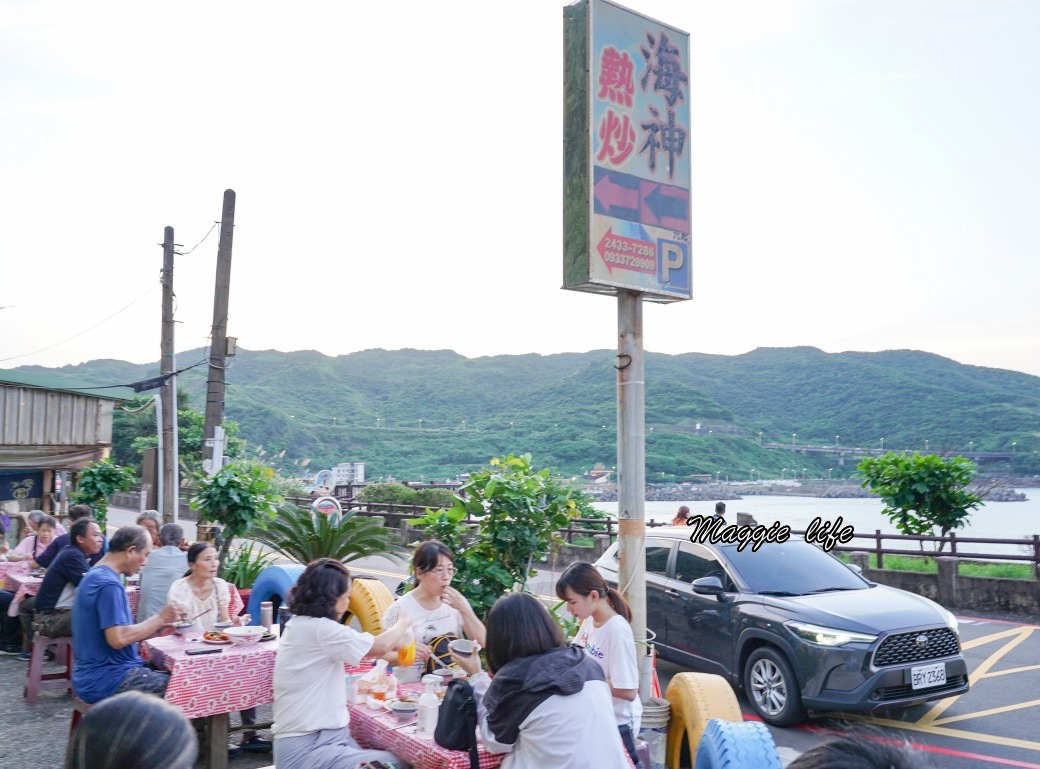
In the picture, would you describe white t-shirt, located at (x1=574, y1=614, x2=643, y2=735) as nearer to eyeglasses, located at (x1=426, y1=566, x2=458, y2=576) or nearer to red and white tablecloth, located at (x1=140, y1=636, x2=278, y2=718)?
eyeglasses, located at (x1=426, y1=566, x2=458, y2=576)

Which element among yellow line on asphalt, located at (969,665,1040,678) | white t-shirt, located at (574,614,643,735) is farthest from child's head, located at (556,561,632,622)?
yellow line on asphalt, located at (969,665,1040,678)

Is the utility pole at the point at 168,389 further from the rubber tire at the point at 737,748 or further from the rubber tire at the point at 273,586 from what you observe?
the rubber tire at the point at 737,748

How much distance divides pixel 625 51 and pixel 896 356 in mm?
85502

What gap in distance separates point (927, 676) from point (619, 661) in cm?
350

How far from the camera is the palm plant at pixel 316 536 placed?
1122 cm

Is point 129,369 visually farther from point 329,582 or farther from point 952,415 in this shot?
point 329,582

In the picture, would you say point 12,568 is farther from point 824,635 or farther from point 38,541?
point 824,635

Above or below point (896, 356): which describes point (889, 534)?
below

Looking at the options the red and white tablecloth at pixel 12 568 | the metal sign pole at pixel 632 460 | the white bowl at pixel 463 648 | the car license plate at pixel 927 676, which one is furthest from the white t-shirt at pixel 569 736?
the red and white tablecloth at pixel 12 568

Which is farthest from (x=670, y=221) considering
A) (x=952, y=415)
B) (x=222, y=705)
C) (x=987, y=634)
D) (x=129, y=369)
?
(x=129, y=369)

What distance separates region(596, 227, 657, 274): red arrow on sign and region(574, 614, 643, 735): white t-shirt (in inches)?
102

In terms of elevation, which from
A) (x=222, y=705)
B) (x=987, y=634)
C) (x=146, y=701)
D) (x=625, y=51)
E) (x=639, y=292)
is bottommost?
(x=987, y=634)

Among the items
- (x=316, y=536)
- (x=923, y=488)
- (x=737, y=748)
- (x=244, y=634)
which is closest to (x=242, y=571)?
(x=316, y=536)

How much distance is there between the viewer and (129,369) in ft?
493
